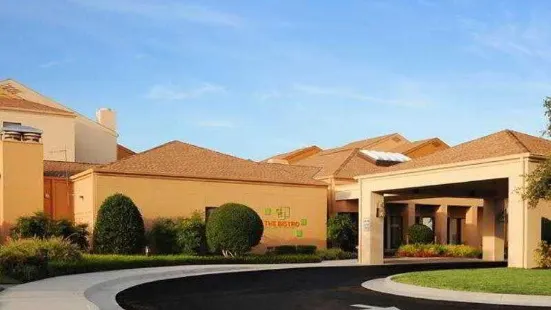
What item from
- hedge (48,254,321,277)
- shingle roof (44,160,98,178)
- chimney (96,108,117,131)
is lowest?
hedge (48,254,321,277)

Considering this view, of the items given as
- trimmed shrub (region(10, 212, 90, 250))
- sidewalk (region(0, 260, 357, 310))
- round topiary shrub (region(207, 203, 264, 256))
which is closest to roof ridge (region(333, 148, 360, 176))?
round topiary shrub (region(207, 203, 264, 256))

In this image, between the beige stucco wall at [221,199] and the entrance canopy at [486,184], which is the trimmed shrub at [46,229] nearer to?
the beige stucco wall at [221,199]

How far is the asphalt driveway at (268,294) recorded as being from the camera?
14086mm

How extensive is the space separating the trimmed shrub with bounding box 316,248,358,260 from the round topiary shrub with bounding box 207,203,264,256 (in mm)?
5161

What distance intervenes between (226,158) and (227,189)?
318 centimetres

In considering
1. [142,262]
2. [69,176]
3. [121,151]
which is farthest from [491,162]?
[121,151]

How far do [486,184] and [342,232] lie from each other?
10.5 meters

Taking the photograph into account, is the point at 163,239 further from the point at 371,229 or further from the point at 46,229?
the point at 371,229

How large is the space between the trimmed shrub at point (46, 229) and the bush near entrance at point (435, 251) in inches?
737

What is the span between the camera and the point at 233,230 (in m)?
28.7

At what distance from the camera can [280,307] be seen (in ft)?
45.1

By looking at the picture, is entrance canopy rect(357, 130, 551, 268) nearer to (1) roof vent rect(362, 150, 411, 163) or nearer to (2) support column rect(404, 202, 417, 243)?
(2) support column rect(404, 202, 417, 243)

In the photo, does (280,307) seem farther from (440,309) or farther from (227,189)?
(227,189)

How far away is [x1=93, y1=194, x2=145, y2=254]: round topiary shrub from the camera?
2800 cm
